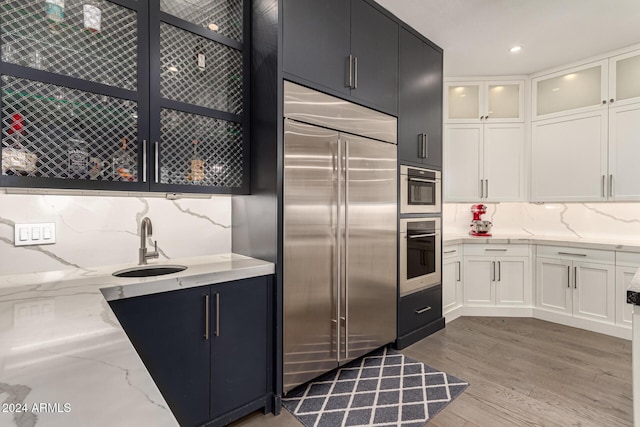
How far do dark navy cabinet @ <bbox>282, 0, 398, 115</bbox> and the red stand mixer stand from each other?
6.77 ft

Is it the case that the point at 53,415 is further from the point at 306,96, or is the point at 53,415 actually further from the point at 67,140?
the point at 306,96

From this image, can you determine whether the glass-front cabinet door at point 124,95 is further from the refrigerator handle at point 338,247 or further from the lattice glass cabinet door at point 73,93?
the refrigerator handle at point 338,247

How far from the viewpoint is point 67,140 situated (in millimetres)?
1563

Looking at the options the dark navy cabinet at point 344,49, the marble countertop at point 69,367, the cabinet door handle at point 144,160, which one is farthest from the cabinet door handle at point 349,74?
the marble countertop at point 69,367

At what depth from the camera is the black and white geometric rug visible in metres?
1.88

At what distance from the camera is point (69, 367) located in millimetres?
607

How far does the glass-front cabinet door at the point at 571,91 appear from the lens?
3.41 metres

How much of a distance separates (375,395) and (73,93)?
2363 mm

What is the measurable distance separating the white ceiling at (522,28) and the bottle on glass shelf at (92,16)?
6.21 feet

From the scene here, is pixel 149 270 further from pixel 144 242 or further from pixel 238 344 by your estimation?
pixel 238 344

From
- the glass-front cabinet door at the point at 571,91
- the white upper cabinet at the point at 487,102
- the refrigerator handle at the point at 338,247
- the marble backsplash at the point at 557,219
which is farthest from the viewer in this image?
the white upper cabinet at the point at 487,102

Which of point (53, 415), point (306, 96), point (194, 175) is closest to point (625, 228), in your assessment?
point (306, 96)

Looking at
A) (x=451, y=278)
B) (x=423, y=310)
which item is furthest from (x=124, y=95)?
(x=451, y=278)

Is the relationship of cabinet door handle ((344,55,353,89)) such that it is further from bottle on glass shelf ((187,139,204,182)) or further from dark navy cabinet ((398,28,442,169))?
bottle on glass shelf ((187,139,204,182))
